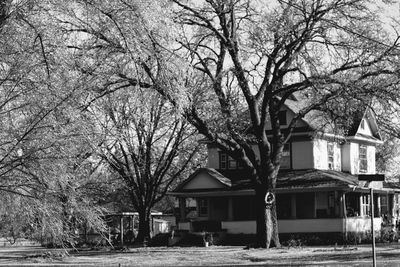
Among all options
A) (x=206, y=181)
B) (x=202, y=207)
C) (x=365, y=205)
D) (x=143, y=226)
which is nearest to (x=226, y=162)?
(x=206, y=181)

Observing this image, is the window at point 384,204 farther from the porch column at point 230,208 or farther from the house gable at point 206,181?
the house gable at point 206,181

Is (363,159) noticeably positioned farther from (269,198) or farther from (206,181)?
(269,198)

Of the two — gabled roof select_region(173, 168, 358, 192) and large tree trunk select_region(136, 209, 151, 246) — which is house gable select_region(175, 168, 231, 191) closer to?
gabled roof select_region(173, 168, 358, 192)

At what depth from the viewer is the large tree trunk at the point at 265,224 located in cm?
3359

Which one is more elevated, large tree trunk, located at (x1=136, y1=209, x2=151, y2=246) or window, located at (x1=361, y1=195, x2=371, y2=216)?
window, located at (x1=361, y1=195, x2=371, y2=216)

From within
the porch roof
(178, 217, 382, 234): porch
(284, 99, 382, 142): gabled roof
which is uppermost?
(284, 99, 382, 142): gabled roof

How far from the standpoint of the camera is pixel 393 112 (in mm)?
30891

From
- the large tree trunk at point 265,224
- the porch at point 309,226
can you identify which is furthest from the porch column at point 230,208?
the large tree trunk at point 265,224

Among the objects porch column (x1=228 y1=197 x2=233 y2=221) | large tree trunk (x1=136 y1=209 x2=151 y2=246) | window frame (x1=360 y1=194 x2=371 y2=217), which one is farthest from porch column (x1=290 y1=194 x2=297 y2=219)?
large tree trunk (x1=136 y1=209 x2=151 y2=246)

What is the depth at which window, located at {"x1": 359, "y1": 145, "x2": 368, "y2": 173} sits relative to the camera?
1856 inches

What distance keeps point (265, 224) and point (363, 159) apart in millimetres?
16072

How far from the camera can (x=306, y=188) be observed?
40438 mm

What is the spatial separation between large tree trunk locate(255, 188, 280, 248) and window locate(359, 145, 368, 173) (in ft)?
48.2

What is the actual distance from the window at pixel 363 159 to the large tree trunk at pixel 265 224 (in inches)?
578
